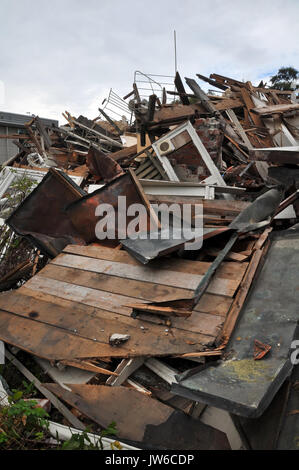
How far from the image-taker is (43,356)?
9.33ft

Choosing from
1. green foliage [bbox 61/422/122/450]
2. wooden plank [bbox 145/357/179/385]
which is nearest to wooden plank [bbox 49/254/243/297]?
wooden plank [bbox 145/357/179/385]

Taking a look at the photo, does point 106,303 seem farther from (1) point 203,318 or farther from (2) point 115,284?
(1) point 203,318

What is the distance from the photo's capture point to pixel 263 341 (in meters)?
2.41

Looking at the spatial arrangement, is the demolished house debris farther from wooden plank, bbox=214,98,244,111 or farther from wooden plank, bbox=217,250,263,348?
wooden plank, bbox=214,98,244,111

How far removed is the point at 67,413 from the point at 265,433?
1327 mm

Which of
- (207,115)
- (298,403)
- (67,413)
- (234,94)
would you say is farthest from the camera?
(234,94)

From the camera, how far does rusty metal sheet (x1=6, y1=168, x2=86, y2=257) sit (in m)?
4.43

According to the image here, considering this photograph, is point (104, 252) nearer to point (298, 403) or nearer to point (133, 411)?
point (133, 411)

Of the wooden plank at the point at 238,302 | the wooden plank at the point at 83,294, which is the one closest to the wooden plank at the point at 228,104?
the wooden plank at the point at 238,302

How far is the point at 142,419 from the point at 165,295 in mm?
989

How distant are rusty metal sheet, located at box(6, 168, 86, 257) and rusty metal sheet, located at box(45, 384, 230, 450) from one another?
7.47 ft

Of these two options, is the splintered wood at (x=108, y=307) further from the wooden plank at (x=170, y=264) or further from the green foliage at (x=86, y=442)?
the green foliage at (x=86, y=442)

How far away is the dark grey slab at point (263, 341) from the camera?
189cm
